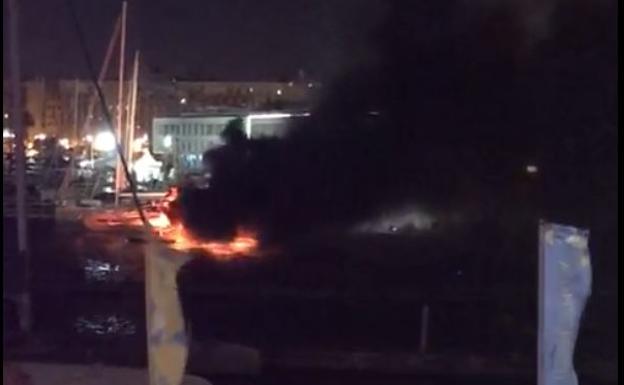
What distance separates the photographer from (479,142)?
17.1 meters

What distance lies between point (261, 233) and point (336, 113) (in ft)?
5.20

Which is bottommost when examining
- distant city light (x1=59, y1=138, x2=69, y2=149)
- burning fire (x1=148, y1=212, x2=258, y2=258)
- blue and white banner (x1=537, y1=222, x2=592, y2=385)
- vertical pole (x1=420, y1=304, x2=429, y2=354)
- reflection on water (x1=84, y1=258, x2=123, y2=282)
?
vertical pole (x1=420, y1=304, x2=429, y2=354)

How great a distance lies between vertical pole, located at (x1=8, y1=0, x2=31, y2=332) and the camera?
12.3 metres

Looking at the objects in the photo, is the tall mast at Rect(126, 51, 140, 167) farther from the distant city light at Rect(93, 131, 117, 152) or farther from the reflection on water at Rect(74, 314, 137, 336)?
the reflection on water at Rect(74, 314, 137, 336)

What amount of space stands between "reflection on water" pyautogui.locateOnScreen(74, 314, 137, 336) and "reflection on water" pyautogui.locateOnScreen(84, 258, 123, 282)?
97 cm

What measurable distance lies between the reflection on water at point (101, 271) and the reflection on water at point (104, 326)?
0.97m

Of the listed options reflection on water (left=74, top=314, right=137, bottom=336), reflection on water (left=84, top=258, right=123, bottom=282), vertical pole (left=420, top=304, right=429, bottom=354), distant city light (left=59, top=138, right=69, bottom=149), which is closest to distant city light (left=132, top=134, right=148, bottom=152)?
reflection on water (left=84, top=258, right=123, bottom=282)

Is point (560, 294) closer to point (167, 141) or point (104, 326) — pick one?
point (104, 326)

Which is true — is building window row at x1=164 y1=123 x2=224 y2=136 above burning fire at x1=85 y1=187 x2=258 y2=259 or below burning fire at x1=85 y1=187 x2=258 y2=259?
above

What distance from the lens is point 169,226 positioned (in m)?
14.1

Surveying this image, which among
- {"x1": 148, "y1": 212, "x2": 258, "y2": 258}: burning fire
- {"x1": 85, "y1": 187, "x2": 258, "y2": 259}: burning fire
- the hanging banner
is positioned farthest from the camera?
{"x1": 85, "y1": 187, "x2": 258, "y2": 259}: burning fire

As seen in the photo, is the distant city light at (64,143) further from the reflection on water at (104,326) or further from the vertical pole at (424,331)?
the vertical pole at (424,331)

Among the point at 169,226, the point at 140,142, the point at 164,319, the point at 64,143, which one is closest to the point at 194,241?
the point at 169,226

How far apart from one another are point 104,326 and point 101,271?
2.05 metres
